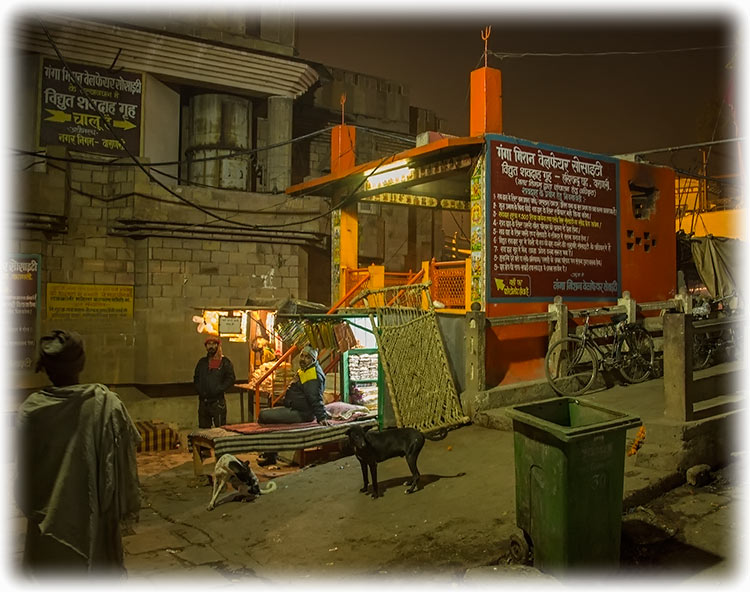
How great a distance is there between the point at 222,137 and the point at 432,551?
13.9 meters

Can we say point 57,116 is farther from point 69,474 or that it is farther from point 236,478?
point 69,474

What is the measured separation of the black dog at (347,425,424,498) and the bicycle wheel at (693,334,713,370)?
6.64 m

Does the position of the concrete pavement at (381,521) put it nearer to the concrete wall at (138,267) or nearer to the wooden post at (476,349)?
the wooden post at (476,349)

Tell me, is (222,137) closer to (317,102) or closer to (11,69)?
(317,102)

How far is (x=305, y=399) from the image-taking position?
390 inches

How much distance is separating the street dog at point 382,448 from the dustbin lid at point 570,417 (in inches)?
94.5

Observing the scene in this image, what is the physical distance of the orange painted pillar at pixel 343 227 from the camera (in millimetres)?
13203

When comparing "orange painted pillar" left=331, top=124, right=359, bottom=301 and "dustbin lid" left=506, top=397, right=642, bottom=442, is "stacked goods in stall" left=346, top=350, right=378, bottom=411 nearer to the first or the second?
"orange painted pillar" left=331, top=124, right=359, bottom=301

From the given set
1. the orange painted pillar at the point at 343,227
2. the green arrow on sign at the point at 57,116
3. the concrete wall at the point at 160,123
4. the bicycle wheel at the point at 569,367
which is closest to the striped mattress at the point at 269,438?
the bicycle wheel at the point at 569,367

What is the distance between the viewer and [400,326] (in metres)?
8.91

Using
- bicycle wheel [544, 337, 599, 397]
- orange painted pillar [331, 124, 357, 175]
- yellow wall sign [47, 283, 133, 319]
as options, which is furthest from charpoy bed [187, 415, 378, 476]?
orange painted pillar [331, 124, 357, 175]

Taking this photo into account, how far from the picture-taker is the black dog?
6.78 metres

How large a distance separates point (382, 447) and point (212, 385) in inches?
198

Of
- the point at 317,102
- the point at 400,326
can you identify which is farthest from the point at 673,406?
the point at 317,102
